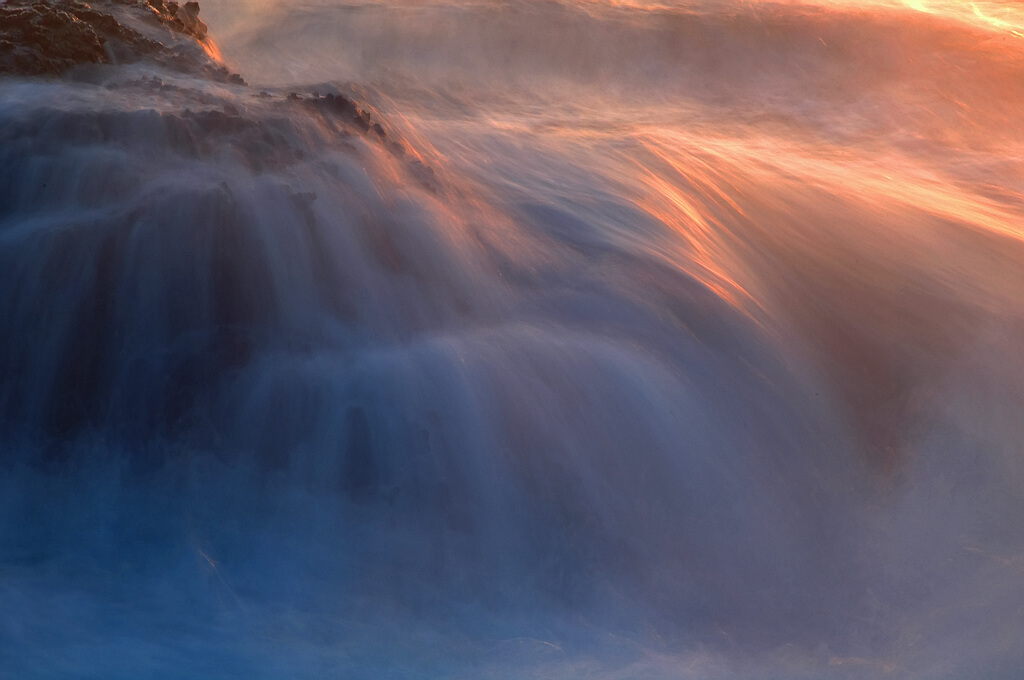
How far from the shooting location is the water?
7.31 ft

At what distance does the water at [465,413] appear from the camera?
2.23 metres

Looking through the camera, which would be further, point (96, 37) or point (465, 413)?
point (96, 37)

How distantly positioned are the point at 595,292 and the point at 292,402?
3.60 ft

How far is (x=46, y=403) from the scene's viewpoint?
7.75ft

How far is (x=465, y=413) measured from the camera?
8.04 ft

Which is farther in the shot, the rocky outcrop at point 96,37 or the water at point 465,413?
the rocky outcrop at point 96,37

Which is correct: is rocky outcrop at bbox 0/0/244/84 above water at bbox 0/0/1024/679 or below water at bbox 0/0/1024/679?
above

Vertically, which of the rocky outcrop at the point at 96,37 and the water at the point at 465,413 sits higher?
the rocky outcrop at the point at 96,37

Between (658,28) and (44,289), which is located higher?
(658,28)

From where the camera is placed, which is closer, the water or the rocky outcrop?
the water

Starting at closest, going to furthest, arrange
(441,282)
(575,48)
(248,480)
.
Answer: (248,480) < (441,282) < (575,48)

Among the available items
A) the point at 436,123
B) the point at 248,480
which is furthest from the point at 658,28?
the point at 248,480

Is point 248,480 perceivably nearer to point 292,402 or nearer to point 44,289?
point 292,402

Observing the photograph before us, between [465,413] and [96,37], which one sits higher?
[96,37]
